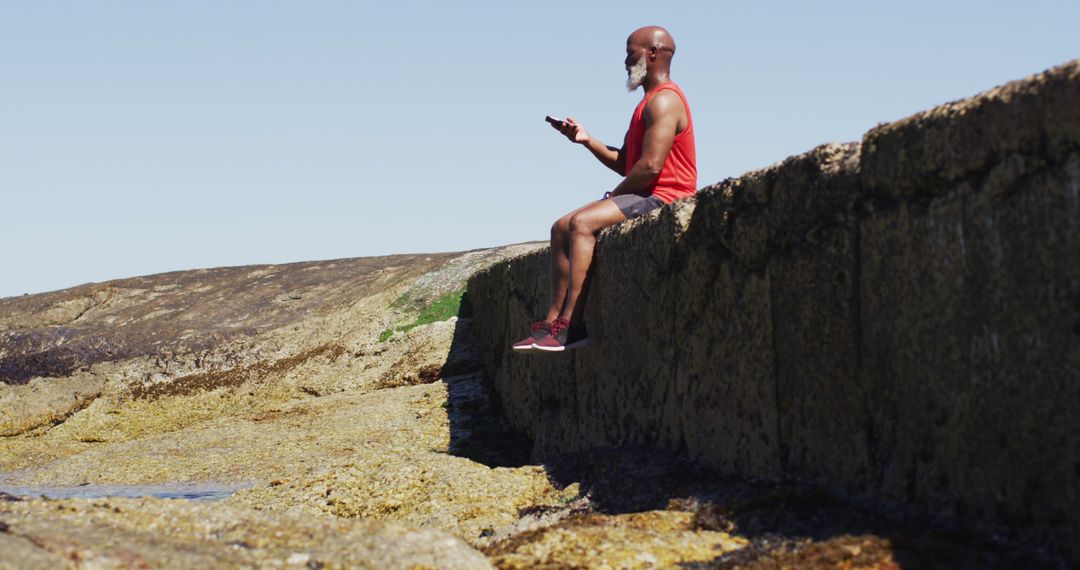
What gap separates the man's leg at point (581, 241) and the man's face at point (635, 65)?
59 cm

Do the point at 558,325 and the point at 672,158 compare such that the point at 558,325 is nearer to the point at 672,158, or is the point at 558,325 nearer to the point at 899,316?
the point at 672,158

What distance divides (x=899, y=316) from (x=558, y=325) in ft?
8.41

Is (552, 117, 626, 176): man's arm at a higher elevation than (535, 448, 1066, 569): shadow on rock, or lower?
higher

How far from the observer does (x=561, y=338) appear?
19.1 feet

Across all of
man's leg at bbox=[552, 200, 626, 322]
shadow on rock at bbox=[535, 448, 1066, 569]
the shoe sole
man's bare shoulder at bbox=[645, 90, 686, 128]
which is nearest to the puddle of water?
the shoe sole

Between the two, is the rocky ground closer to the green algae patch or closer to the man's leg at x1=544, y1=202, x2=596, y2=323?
the green algae patch

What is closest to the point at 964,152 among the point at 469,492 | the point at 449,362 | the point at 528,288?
the point at 469,492

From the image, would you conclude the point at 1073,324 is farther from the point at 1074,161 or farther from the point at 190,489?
the point at 190,489

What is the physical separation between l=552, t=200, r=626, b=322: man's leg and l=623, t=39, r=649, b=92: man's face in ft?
1.93

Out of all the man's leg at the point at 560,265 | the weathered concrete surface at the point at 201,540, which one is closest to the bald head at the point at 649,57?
the man's leg at the point at 560,265

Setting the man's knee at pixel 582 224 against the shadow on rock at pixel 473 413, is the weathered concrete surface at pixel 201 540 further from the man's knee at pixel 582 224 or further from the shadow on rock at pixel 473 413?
the shadow on rock at pixel 473 413

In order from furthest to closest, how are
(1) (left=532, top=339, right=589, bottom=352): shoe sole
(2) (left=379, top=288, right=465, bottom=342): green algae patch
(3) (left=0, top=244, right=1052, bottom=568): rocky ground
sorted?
(2) (left=379, top=288, right=465, bottom=342): green algae patch
(1) (left=532, top=339, right=589, bottom=352): shoe sole
(3) (left=0, top=244, right=1052, bottom=568): rocky ground

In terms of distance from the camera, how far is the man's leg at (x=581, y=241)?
580 centimetres

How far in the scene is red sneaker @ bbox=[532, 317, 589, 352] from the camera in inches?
227
